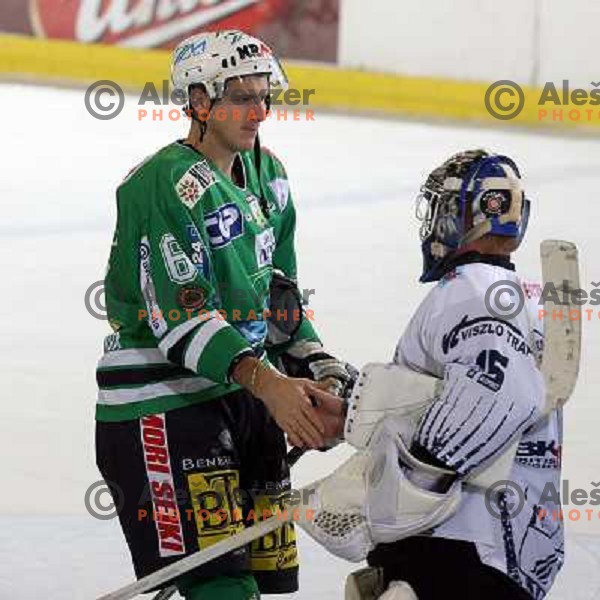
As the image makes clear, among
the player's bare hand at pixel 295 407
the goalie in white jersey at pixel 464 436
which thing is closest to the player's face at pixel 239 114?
the player's bare hand at pixel 295 407

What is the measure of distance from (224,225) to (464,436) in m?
0.78

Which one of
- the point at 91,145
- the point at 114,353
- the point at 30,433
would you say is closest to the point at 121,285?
the point at 114,353

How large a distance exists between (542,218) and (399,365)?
15.8 feet

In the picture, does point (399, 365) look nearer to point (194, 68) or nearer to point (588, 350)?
point (194, 68)

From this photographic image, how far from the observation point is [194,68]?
260 centimetres

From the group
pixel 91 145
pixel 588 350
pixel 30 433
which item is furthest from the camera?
pixel 91 145

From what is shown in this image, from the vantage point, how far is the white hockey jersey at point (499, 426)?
189cm

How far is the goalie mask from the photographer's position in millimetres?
2008

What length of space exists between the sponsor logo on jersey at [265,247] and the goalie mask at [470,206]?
0.60 meters

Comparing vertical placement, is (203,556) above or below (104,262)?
below

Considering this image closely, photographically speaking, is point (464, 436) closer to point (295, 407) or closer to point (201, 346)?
point (295, 407)

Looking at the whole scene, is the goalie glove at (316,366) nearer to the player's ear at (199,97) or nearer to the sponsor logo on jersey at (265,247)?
the sponsor logo on jersey at (265,247)

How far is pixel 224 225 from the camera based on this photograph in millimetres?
2561

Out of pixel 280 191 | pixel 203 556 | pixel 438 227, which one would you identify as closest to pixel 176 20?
pixel 280 191
